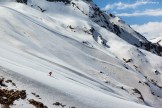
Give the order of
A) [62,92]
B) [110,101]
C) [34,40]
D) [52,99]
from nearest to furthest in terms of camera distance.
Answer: [52,99], [62,92], [110,101], [34,40]

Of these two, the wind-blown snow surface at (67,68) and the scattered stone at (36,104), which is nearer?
the scattered stone at (36,104)

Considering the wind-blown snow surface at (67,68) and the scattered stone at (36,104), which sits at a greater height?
the wind-blown snow surface at (67,68)

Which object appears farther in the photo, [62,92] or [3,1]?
[3,1]

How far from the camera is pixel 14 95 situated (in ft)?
115

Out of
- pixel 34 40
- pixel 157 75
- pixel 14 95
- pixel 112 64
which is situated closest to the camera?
pixel 14 95

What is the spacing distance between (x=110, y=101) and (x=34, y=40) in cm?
7618

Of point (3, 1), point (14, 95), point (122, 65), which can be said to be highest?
point (3, 1)

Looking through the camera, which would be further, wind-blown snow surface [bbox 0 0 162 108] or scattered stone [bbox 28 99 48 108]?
wind-blown snow surface [bbox 0 0 162 108]

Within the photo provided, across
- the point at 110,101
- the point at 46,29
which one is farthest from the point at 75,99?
the point at 46,29

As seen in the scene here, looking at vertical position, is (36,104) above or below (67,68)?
below

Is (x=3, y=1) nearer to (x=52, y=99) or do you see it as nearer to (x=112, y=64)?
(x=112, y=64)

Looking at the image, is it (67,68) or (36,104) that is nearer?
(36,104)

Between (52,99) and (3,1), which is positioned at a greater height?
(3,1)

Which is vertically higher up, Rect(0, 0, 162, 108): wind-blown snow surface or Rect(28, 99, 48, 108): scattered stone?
Rect(0, 0, 162, 108): wind-blown snow surface
